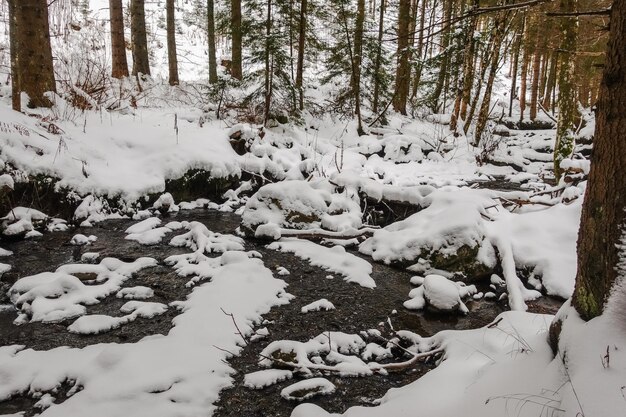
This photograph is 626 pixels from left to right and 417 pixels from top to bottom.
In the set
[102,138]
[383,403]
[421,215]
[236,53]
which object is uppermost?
[236,53]

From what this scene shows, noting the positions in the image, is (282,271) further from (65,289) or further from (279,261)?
(65,289)

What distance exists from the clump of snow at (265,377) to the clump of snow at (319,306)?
1.04 m

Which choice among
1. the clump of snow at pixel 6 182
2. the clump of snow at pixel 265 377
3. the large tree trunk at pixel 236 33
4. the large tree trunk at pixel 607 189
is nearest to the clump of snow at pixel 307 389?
the clump of snow at pixel 265 377

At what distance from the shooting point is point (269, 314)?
3.90 metres

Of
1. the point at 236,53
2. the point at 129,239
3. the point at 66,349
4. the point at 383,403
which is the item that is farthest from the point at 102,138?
the point at 383,403

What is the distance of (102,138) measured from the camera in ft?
23.4

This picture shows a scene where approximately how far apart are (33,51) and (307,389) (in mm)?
7378

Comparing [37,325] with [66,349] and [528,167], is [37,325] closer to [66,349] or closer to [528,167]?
[66,349]

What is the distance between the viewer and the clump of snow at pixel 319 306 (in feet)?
13.2

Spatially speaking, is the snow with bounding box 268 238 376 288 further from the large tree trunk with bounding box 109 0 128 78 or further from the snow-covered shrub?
the large tree trunk with bounding box 109 0 128 78

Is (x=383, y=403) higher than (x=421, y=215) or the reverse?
the reverse

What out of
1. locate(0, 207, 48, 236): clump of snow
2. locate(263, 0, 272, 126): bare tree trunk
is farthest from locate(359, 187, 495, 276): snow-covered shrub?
locate(263, 0, 272, 126): bare tree trunk

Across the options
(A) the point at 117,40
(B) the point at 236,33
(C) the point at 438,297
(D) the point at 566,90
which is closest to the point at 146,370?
(C) the point at 438,297

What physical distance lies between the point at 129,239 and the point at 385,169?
7.33 metres
